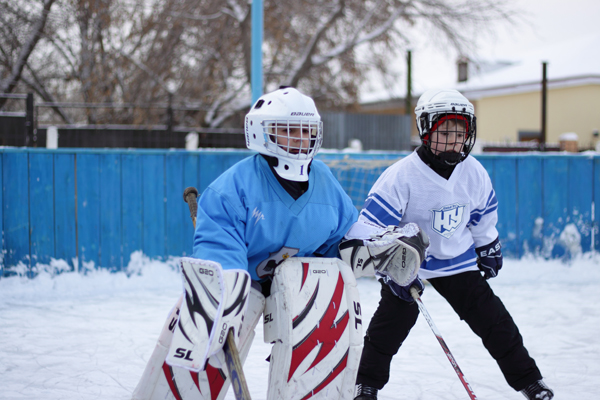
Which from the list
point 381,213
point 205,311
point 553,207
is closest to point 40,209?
point 381,213

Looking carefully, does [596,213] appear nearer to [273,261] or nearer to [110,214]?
[110,214]

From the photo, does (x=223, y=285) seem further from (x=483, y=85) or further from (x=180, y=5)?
(x=483, y=85)

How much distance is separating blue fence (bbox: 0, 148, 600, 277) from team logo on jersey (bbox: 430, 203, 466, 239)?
3.16 metres

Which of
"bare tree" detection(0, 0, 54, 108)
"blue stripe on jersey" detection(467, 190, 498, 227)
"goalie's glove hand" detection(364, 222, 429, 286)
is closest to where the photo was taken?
"goalie's glove hand" detection(364, 222, 429, 286)

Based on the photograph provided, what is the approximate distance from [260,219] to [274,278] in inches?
8.9

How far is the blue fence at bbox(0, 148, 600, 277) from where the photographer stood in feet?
17.7

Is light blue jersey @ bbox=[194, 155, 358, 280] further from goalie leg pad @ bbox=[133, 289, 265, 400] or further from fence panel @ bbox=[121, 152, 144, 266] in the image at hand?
fence panel @ bbox=[121, 152, 144, 266]

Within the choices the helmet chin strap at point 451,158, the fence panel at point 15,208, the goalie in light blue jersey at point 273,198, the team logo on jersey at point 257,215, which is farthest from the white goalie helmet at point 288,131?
→ the fence panel at point 15,208

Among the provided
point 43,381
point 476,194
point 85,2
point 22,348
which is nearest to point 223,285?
point 476,194

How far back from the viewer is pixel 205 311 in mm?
1857

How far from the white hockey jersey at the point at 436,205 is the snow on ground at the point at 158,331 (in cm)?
82

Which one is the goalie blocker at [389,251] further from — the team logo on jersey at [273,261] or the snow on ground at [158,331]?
the snow on ground at [158,331]

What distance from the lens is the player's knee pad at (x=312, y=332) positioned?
1.98 metres

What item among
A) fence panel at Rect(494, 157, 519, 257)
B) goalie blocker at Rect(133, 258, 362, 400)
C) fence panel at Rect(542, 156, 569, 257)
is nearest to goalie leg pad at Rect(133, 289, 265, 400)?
goalie blocker at Rect(133, 258, 362, 400)
